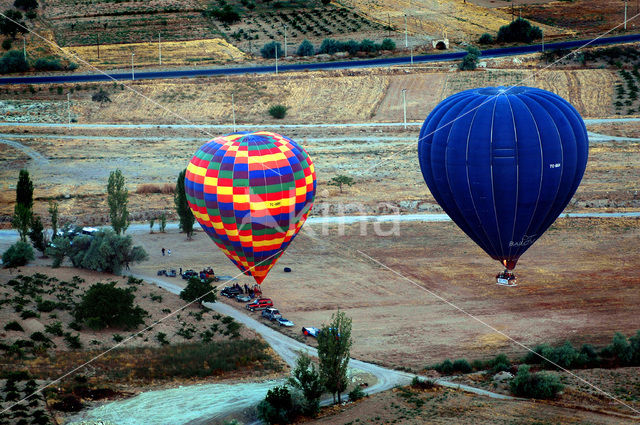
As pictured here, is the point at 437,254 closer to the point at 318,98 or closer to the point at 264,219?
the point at 264,219

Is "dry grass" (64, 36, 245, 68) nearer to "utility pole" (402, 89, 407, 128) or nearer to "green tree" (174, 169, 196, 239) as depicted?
"utility pole" (402, 89, 407, 128)

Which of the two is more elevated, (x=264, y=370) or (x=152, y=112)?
(x=152, y=112)

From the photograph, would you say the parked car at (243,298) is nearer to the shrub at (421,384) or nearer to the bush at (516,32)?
the shrub at (421,384)

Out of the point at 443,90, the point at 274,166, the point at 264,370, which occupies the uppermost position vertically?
the point at 443,90

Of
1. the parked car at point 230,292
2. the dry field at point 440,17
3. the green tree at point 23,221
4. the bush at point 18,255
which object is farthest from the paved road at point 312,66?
the parked car at point 230,292

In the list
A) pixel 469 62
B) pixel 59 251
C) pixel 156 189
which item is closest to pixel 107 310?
pixel 59 251

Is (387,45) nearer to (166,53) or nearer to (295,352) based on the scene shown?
(166,53)

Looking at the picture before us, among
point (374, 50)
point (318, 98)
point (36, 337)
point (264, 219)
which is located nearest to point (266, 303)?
point (264, 219)
